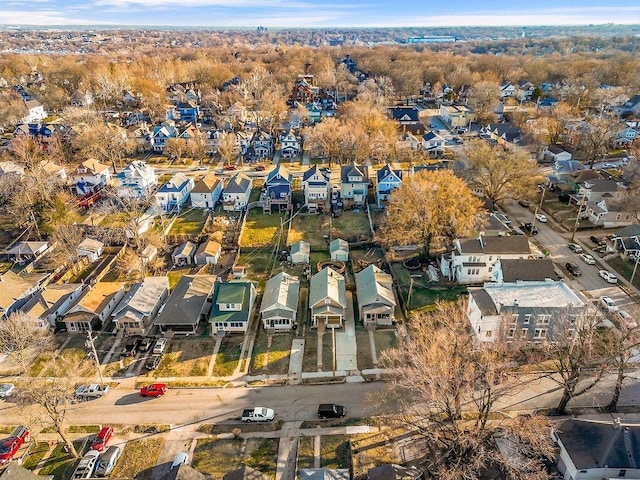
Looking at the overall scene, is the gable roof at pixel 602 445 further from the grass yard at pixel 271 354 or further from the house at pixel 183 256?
the house at pixel 183 256

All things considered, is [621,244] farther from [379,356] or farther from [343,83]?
[343,83]

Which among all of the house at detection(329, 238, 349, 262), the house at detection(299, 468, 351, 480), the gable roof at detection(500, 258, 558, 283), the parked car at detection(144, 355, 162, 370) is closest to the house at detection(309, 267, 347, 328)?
the house at detection(329, 238, 349, 262)

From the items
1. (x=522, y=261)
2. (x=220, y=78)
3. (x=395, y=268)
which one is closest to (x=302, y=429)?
(x=395, y=268)

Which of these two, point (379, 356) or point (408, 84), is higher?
point (408, 84)

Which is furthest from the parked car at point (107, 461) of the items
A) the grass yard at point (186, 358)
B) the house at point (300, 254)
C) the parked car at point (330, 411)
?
the house at point (300, 254)

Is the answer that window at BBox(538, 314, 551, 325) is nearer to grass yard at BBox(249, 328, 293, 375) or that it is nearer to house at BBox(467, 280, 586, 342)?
house at BBox(467, 280, 586, 342)

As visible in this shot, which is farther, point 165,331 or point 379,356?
point 165,331

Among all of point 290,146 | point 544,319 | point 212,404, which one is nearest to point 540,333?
point 544,319
